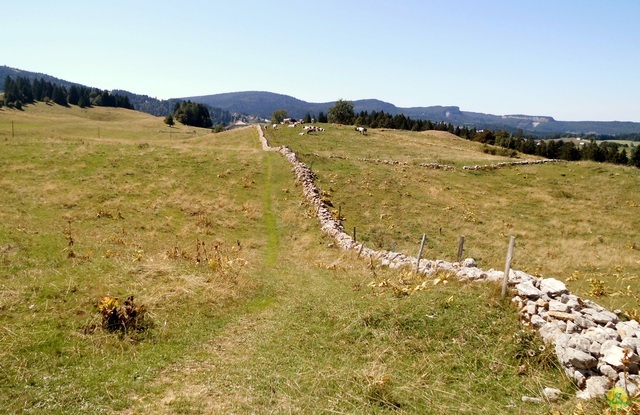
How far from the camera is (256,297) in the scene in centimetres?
1424

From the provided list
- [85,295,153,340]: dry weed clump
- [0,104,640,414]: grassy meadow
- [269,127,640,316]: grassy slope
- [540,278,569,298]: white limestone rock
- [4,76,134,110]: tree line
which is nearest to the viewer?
[0,104,640,414]: grassy meadow

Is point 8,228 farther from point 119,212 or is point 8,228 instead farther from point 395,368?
point 395,368

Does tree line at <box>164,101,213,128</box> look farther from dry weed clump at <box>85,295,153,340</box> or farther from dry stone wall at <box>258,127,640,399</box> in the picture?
dry stone wall at <box>258,127,640,399</box>

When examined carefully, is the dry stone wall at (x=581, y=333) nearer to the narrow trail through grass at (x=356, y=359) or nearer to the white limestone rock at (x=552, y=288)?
the white limestone rock at (x=552, y=288)

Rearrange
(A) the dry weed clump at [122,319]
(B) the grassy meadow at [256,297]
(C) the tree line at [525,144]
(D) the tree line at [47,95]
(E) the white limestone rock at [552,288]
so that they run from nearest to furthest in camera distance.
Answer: (B) the grassy meadow at [256,297] → (A) the dry weed clump at [122,319] → (E) the white limestone rock at [552,288] → (C) the tree line at [525,144] → (D) the tree line at [47,95]

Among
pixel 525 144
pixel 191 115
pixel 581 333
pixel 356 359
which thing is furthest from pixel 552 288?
pixel 191 115

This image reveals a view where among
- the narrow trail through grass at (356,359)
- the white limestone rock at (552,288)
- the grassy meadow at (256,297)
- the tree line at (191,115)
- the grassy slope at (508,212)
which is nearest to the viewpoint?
the narrow trail through grass at (356,359)

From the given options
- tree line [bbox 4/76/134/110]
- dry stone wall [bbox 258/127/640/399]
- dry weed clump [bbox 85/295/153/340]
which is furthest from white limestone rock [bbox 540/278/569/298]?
tree line [bbox 4/76/134/110]

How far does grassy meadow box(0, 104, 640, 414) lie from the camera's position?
8.34 metres

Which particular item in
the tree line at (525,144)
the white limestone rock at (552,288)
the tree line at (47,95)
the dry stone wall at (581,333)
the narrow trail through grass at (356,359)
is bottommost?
the narrow trail through grass at (356,359)

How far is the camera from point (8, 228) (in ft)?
55.3

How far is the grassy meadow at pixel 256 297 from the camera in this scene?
834 cm

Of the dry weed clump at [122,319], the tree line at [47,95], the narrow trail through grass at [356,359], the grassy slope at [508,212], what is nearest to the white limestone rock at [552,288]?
the narrow trail through grass at [356,359]

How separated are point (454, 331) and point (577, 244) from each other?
2126 cm
